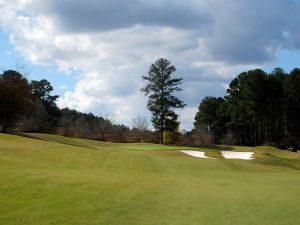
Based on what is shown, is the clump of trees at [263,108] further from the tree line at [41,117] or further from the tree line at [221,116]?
the tree line at [41,117]

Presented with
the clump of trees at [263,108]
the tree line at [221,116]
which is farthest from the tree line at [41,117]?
the clump of trees at [263,108]

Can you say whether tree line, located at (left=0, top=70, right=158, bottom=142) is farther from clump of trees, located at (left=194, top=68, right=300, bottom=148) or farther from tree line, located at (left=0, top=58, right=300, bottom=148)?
clump of trees, located at (left=194, top=68, right=300, bottom=148)

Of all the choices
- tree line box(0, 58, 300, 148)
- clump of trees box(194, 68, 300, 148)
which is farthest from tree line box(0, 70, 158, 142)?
clump of trees box(194, 68, 300, 148)

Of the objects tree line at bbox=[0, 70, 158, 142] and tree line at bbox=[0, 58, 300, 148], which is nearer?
tree line at bbox=[0, 70, 158, 142]

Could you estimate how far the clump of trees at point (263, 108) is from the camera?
95.4 meters

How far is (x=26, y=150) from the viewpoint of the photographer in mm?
36438

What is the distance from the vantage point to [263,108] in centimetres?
9788

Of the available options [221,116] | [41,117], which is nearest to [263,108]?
[221,116]

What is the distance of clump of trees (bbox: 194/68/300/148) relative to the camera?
9538 cm

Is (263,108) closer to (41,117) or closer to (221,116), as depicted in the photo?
(221,116)

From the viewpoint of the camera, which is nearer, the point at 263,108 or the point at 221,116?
the point at 263,108

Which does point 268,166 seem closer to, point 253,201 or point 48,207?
point 253,201

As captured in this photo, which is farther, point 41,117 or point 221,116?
point 221,116

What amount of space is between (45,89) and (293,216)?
113 m
